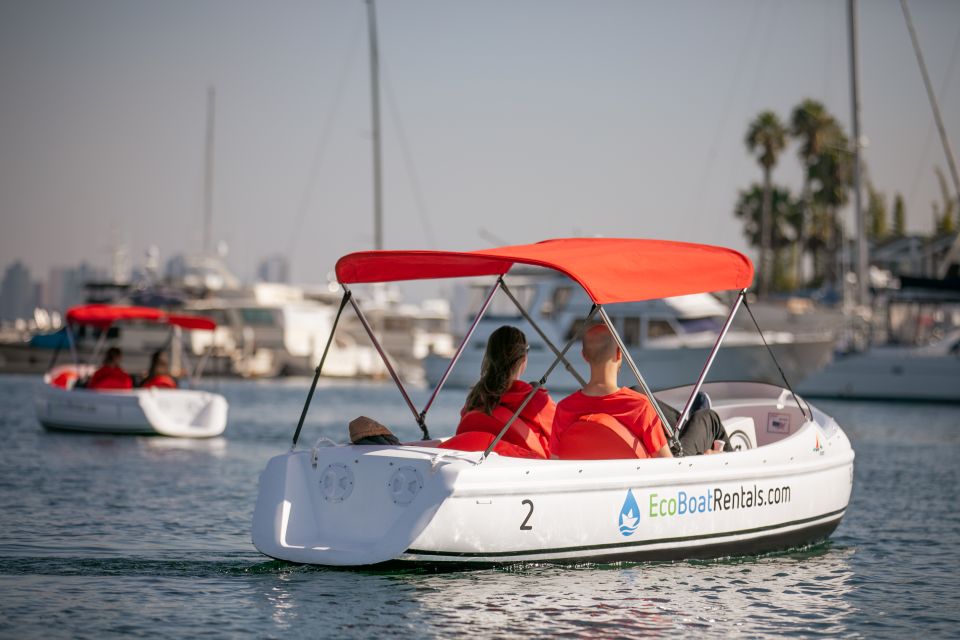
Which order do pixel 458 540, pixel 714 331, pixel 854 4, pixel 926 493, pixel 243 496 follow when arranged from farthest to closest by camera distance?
pixel 714 331 → pixel 854 4 → pixel 926 493 → pixel 243 496 → pixel 458 540

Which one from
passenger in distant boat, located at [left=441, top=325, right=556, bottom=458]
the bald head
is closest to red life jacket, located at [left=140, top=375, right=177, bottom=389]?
passenger in distant boat, located at [left=441, top=325, right=556, bottom=458]

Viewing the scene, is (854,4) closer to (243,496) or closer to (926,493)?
(926,493)

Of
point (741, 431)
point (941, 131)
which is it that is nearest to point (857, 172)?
point (941, 131)

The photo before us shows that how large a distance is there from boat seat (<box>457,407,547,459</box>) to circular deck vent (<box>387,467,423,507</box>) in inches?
30.1

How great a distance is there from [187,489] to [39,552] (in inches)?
221

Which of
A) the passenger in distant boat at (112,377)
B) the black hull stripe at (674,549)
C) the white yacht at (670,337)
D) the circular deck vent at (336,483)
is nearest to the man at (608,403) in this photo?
the black hull stripe at (674,549)

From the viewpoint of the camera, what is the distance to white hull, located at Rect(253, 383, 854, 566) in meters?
8.55

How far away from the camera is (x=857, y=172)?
43.9m

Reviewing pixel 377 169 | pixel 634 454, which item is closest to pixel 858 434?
pixel 634 454

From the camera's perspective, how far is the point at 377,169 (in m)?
58.8

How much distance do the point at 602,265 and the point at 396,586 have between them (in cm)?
268

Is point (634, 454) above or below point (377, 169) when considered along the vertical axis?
below

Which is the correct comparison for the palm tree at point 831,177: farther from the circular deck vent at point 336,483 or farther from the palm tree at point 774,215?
the circular deck vent at point 336,483

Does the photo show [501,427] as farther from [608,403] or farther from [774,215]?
[774,215]
